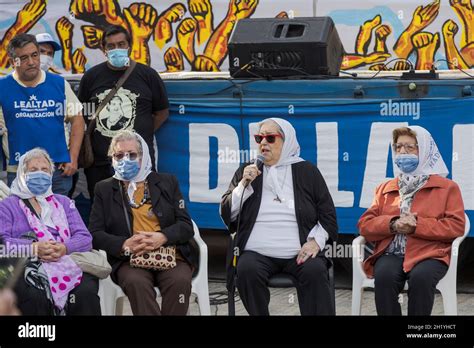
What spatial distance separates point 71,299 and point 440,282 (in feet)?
6.93

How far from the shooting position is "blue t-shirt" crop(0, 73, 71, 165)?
7820 mm

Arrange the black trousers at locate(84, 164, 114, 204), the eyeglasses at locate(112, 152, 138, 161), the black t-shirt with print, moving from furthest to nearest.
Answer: the black trousers at locate(84, 164, 114, 204)
the black t-shirt with print
the eyeglasses at locate(112, 152, 138, 161)

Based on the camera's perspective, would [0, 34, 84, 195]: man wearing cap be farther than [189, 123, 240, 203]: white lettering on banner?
No

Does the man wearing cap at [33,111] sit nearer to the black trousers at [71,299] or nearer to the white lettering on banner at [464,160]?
the black trousers at [71,299]

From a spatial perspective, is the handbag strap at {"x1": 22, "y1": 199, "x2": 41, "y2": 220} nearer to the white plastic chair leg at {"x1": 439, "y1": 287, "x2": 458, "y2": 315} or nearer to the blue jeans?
the blue jeans

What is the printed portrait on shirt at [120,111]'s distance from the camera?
830 centimetres

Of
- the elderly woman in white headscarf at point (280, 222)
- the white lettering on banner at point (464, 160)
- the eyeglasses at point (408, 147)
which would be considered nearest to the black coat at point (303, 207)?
the elderly woman in white headscarf at point (280, 222)

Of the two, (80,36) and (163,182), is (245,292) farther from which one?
(80,36)

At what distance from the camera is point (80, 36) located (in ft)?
38.0

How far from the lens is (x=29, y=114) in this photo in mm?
7828

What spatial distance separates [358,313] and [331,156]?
1.95 m

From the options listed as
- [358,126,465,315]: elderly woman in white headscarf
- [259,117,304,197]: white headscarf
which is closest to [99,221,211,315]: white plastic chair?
[259,117,304,197]: white headscarf

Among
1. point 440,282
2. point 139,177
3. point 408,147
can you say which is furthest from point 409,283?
point 139,177

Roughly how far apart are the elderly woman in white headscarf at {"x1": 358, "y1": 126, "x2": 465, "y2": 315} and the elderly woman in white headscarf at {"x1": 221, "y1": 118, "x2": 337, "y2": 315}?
30 cm
